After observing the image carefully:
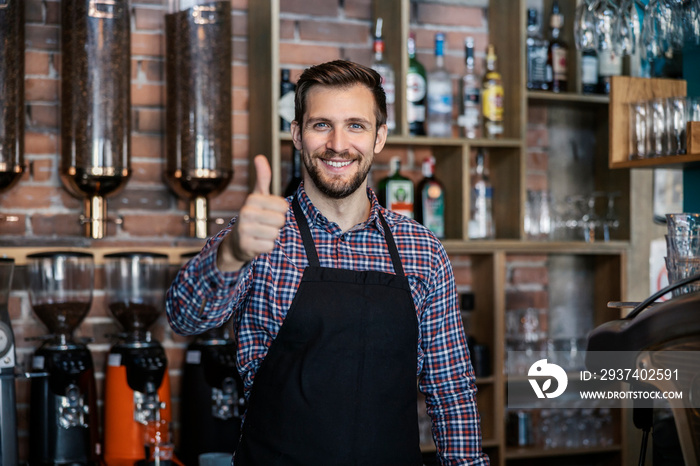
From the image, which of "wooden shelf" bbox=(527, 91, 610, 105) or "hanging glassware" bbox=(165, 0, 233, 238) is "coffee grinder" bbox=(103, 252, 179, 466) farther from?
"wooden shelf" bbox=(527, 91, 610, 105)

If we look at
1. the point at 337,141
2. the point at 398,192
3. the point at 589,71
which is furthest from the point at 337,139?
the point at 589,71

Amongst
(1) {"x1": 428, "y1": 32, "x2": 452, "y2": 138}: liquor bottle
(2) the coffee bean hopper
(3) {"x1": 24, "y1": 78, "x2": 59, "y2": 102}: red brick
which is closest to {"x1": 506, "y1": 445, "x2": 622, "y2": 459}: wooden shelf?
(2) the coffee bean hopper

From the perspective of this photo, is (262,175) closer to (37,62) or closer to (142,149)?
(142,149)

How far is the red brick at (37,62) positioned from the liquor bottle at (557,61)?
66.7 inches

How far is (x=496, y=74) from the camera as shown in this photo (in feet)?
8.92

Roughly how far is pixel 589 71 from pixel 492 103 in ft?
1.33

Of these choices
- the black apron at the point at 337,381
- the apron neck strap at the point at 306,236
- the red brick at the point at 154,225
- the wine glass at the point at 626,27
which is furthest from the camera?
the red brick at the point at 154,225

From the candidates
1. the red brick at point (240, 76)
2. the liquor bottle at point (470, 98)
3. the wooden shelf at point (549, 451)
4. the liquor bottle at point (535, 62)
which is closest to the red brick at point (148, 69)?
the red brick at point (240, 76)

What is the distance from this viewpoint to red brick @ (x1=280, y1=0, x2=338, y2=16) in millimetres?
2688

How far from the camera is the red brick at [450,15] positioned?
283 cm

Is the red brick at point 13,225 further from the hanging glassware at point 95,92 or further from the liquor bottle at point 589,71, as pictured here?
the liquor bottle at point 589,71

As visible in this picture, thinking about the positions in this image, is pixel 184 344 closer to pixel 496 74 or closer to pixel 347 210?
pixel 347 210

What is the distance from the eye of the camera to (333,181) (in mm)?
1596

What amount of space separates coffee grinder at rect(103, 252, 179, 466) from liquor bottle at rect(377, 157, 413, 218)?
78 cm
